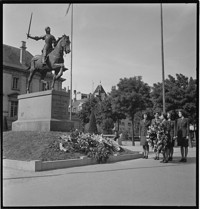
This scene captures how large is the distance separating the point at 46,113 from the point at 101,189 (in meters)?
7.97

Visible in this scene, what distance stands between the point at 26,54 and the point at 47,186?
121 feet

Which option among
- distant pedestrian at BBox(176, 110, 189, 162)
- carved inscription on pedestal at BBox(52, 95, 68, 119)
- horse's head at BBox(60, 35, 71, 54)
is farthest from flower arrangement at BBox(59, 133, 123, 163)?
horse's head at BBox(60, 35, 71, 54)

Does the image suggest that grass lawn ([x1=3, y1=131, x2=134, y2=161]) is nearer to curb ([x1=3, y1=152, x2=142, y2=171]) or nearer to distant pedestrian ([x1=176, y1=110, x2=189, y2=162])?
curb ([x1=3, y1=152, x2=142, y2=171])

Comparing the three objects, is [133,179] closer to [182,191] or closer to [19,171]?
[182,191]

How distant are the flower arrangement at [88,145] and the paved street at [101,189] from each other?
2620 millimetres

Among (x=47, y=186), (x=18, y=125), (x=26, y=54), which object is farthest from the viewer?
(x=26, y=54)

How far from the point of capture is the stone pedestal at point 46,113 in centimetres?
1316

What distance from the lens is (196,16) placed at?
663cm

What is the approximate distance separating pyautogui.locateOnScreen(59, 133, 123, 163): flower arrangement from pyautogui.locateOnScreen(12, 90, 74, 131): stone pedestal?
6.78ft

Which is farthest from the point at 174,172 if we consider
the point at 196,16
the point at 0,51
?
the point at 0,51

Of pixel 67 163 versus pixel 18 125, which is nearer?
pixel 67 163

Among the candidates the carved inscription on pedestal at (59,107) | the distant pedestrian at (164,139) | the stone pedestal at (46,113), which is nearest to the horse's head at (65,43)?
the stone pedestal at (46,113)

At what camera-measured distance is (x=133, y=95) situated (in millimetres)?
28188

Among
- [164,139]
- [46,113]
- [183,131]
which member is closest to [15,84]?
[46,113]
